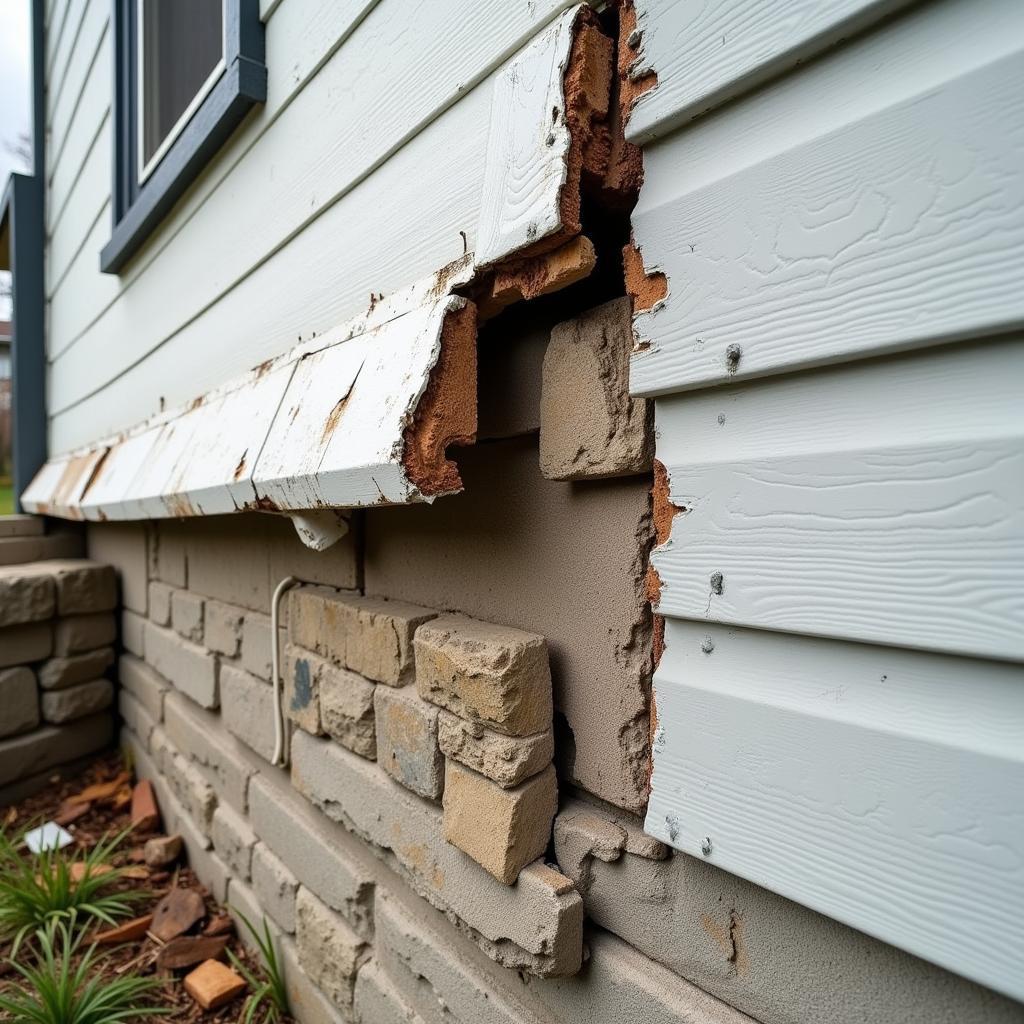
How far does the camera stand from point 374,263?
5.06ft

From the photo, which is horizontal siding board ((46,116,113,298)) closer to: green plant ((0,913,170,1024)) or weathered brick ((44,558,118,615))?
weathered brick ((44,558,118,615))

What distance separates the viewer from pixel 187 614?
2.84m

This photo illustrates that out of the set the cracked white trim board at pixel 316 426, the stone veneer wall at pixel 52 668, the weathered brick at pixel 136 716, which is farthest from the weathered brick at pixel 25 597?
the cracked white trim board at pixel 316 426

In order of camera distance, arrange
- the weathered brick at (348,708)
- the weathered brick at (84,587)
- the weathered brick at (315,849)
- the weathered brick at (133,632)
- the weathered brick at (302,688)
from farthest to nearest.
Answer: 1. the weathered brick at (84,587)
2. the weathered brick at (133,632)
3. the weathered brick at (302,688)
4. the weathered brick at (315,849)
5. the weathered brick at (348,708)

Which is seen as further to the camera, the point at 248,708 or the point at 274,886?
the point at 248,708

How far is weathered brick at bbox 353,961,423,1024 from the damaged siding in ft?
3.19

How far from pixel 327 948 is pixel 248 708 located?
2.60 feet

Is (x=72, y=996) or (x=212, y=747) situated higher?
(x=212, y=747)

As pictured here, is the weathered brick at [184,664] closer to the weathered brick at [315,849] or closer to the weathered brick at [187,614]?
the weathered brick at [187,614]

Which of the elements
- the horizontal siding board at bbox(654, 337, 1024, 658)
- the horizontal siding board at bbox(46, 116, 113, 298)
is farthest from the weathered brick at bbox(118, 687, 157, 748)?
the horizontal siding board at bbox(654, 337, 1024, 658)

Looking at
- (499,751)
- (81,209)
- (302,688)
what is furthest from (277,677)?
(81,209)

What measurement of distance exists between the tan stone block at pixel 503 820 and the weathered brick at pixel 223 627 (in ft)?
4.63

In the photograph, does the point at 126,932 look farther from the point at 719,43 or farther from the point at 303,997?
the point at 719,43

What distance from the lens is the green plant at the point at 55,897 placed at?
8.22 feet
